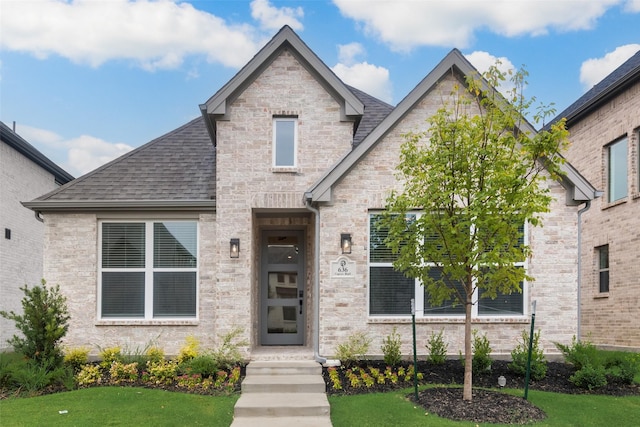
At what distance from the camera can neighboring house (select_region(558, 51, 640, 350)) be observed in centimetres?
1352

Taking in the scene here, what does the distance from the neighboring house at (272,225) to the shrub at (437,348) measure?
0.15m

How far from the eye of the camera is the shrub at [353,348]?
979 centimetres

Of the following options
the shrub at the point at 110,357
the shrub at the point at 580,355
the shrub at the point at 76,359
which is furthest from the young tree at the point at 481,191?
the shrub at the point at 76,359

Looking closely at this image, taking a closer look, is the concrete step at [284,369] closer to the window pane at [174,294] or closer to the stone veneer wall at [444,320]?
the stone veneer wall at [444,320]

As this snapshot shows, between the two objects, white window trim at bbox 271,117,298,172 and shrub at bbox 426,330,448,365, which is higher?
white window trim at bbox 271,117,298,172

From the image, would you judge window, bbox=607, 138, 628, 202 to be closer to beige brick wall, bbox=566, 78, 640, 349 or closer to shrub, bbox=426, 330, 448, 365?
beige brick wall, bbox=566, 78, 640, 349

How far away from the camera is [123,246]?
11156 mm

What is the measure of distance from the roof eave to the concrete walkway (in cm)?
338

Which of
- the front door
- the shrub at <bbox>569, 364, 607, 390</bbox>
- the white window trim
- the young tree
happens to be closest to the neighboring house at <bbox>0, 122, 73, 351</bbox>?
the front door

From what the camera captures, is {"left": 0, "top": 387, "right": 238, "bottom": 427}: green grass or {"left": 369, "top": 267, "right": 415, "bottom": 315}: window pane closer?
{"left": 0, "top": 387, "right": 238, "bottom": 427}: green grass

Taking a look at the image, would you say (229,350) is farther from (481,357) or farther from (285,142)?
(481,357)

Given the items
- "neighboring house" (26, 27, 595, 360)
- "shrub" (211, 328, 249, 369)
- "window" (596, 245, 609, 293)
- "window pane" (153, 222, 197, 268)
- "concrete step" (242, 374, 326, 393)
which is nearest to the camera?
"concrete step" (242, 374, 326, 393)

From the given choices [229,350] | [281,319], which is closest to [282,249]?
[281,319]

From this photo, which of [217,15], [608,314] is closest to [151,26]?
[217,15]
